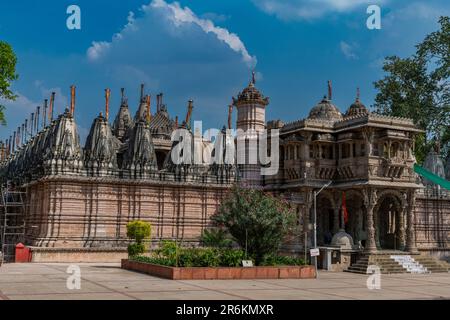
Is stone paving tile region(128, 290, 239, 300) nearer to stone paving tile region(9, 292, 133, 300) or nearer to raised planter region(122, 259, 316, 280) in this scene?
stone paving tile region(9, 292, 133, 300)

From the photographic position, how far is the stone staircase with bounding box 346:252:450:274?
34.1 metres

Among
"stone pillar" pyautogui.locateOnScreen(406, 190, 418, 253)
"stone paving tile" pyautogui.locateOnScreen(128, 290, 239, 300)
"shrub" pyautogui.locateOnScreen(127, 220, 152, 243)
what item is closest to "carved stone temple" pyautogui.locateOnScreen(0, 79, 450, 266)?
"stone pillar" pyautogui.locateOnScreen(406, 190, 418, 253)

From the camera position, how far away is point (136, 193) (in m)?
39.3

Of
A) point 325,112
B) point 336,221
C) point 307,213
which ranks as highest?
point 325,112

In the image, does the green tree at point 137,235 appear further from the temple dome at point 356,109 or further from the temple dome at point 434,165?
the temple dome at point 434,165

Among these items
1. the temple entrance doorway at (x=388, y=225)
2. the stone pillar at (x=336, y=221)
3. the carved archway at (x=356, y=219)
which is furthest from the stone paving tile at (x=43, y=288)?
the temple entrance doorway at (x=388, y=225)

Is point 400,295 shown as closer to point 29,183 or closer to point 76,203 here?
point 76,203

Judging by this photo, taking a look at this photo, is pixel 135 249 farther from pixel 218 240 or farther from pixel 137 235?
pixel 218 240

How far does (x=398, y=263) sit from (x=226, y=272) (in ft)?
44.4

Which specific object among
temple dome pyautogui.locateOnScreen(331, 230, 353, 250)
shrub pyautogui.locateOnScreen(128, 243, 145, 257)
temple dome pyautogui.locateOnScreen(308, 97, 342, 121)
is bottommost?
shrub pyautogui.locateOnScreen(128, 243, 145, 257)

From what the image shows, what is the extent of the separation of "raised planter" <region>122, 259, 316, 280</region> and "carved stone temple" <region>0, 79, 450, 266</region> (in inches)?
327

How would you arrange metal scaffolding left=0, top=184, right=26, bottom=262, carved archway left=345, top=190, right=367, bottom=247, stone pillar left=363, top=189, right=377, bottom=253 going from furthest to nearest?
metal scaffolding left=0, top=184, right=26, bottom=262 → carved archway left=345, top=190, right=367, bottom=247 → stone pillar left=363, top=189, right=377, bottom=253

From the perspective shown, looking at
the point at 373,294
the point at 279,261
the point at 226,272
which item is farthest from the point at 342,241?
the point at 373,294

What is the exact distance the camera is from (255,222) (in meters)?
28.3
